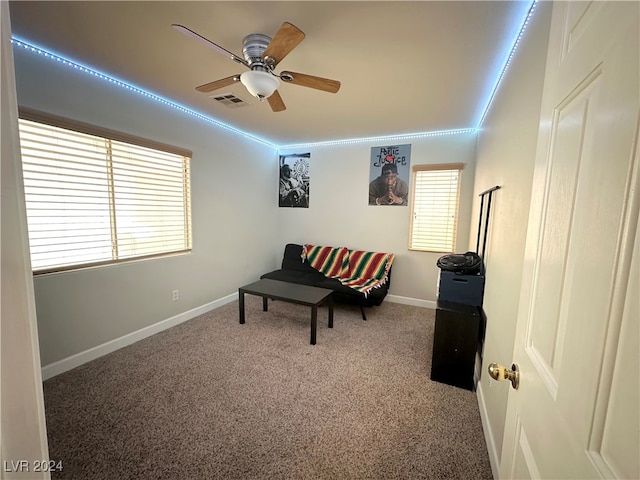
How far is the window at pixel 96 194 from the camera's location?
1982mm

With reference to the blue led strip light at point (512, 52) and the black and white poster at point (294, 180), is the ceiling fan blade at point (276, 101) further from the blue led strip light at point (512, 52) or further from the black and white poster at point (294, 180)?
the black and white poster at point (294, 180)

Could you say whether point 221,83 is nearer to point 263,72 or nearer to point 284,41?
point 263,72

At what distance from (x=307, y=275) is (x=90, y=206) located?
260 centimetres

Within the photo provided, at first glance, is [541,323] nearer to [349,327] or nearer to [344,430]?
[344,430]

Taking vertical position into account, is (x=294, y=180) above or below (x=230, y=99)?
below

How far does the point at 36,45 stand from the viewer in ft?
6.15

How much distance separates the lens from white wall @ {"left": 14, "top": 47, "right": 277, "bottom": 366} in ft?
6.76

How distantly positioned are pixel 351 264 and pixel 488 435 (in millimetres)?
2600

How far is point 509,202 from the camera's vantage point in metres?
1.65

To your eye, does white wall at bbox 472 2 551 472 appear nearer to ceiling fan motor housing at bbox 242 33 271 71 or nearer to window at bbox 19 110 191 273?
ceiling fan motor housing at bbox 242 33 271 71

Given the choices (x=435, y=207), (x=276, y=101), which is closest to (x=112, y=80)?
(x=276, y=101)

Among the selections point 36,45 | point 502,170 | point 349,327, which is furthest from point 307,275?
point 36,45

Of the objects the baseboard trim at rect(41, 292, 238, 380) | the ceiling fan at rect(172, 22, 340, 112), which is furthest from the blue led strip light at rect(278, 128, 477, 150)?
the baseboard trim at rect(41, 292, 238, 380)

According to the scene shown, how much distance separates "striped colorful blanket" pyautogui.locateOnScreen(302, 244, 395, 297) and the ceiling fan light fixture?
2.48 meters
